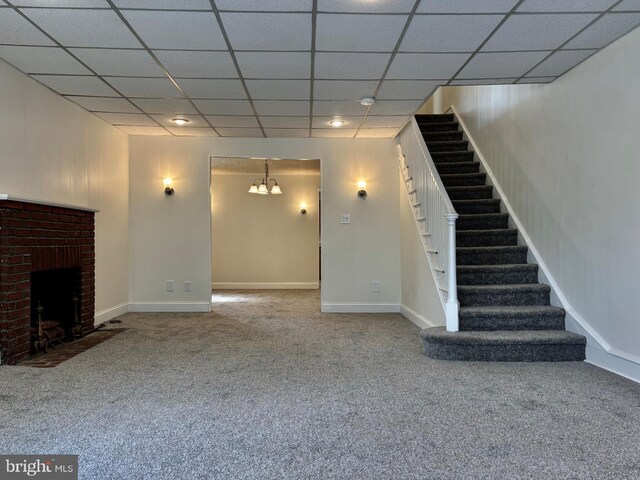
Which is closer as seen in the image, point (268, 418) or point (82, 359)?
point (268, 418)

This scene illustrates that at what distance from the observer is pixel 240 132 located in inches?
212

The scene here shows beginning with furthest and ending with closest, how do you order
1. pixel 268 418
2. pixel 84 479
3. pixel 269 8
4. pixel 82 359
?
pixel 82 359 → pixel 269 8 → pixel 268 418 → pixel 84 479

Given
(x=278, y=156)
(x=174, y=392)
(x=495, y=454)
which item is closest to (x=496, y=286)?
A: (x=495, y=454)

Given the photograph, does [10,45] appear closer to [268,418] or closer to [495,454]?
[268,418]

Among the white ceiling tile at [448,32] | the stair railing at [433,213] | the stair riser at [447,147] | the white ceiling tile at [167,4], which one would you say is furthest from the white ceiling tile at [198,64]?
the stair riser at [447,147]

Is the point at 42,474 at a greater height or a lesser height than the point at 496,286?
lesser

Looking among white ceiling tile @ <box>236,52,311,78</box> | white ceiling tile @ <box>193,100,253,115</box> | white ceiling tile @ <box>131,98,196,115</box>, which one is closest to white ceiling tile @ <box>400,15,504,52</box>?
white ceiling tile @ <box>236,52,311,78</box>

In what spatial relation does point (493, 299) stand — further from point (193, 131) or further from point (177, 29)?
point (193, 131)

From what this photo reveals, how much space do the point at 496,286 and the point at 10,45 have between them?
4.48 meters

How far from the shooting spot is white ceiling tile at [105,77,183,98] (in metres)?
3.60

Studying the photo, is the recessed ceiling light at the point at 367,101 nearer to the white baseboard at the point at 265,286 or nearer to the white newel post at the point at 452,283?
the white newel post at the point at 452,283

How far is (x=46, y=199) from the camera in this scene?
12.5 ft

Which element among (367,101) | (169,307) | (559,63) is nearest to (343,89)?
(367,101)

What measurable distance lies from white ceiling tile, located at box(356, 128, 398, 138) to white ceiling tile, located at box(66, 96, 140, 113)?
276 cm
